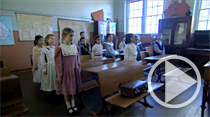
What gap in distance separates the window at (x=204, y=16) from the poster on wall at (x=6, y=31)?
6.91m

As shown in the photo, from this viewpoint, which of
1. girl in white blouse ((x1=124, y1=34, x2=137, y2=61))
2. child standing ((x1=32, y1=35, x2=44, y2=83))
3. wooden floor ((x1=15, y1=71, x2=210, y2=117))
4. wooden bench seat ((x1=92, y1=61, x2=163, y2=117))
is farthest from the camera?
child standing ((x1=32, y1=35, x2=44, y2=83))

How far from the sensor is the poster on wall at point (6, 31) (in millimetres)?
4141

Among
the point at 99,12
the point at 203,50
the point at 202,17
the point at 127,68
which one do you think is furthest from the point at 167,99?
the point at 99,12

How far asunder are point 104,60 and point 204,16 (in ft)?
15.6

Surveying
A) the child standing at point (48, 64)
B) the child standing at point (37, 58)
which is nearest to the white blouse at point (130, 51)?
the child standing at point (48, 64)

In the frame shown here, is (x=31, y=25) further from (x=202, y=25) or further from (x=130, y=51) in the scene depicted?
(x=202, y=25)

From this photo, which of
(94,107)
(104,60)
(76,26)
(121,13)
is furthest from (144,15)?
(94,107)

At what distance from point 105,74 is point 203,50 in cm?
413

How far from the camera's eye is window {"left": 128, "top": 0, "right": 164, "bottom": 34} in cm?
657

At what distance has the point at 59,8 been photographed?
5.50m

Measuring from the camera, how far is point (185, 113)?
2.05 metres

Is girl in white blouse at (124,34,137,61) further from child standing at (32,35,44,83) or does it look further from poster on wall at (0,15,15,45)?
poster on wall at (0,15,15,45)

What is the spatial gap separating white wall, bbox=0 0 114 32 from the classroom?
31 mm

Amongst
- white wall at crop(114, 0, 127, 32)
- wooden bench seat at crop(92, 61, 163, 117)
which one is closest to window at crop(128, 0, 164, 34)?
white wall at crop(114, 0, 127, 32)
